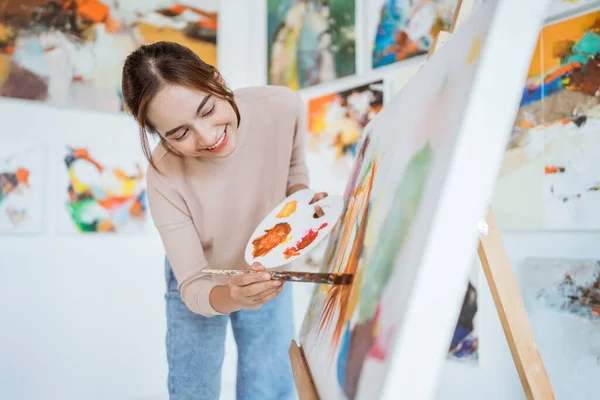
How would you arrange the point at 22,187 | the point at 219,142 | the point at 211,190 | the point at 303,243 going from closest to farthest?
1. the point at 303,243
2. the point at 219,142
3. the point at 211,190
4. the point at 22,187

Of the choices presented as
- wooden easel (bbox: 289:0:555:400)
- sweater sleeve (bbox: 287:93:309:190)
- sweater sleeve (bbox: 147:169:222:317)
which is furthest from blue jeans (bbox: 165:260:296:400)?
wooden easel (bbox: 289:0:555:400)

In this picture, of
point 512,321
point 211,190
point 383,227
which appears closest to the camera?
point 383,227

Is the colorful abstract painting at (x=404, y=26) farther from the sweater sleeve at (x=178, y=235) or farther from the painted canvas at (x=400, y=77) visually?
the sweater sleeve at (x=178, y=235)

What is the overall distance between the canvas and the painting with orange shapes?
1.55 metres

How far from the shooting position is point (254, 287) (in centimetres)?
71

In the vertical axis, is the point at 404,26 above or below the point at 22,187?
above

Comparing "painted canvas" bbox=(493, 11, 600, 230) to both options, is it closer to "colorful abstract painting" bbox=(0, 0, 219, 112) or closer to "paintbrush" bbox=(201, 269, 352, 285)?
"paintbrush" bbox=(201, 269, 352, 285)

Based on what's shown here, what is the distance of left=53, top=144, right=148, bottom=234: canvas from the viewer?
2.10 metres

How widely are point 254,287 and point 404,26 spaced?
1391mm

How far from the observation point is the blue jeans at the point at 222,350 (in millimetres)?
1204

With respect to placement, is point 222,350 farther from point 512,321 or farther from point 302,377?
point 512,321

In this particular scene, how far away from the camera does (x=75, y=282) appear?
2.09 meters

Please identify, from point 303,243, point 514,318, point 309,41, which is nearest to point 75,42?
point 309,41

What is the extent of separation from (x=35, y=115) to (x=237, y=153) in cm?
137
